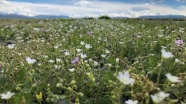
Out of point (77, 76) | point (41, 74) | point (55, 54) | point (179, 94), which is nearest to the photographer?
point (179, 94)

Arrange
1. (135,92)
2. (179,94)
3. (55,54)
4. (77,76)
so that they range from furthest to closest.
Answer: (55,54) < (77,76) < (179,94) < (135,92)

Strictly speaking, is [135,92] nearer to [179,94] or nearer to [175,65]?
[179,94]

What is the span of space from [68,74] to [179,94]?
144cm

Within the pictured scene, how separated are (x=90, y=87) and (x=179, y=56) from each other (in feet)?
5.38

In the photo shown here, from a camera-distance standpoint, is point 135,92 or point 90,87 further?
point 90,87

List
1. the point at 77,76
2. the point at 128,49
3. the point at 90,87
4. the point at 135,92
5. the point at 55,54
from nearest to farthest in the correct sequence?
the point at 135,92 → the point at 90,87 → the point at 77,76 → the point at 55,54 → the point at 128,49

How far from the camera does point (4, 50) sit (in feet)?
19.6

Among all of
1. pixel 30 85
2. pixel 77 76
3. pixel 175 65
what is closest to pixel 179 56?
pixel 175 65

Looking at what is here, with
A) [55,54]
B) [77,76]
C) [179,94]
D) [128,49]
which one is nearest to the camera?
[179,94]

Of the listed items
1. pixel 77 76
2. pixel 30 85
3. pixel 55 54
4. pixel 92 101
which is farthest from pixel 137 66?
pixel 55 54

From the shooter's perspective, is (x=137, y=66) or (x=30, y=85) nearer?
(x=30, y=85)

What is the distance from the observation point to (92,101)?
332 centimetres

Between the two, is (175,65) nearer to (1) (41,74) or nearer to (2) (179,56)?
(2) (179,56)

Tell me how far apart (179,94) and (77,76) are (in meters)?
1.24
